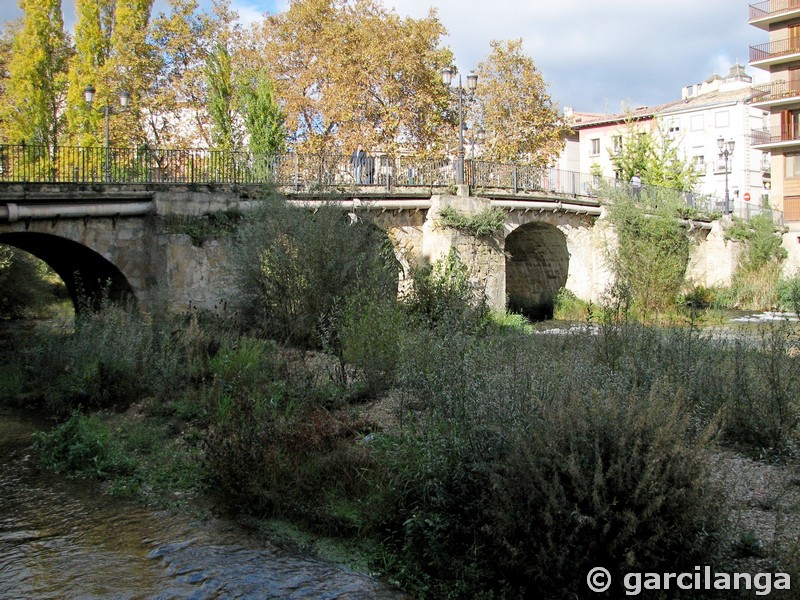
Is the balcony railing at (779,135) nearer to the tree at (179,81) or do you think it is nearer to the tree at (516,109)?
the tree at (516,109)

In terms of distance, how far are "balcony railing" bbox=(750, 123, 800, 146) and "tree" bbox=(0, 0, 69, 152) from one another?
34.5m

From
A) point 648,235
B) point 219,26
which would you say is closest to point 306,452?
point 648,235

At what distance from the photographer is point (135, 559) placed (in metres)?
5.63

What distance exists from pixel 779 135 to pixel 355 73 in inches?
952

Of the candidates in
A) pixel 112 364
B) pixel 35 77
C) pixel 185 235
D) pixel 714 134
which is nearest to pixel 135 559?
pixel 112 364

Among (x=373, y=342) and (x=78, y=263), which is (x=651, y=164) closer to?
(x=78, y=263)

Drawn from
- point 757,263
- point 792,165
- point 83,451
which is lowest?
point 83,451

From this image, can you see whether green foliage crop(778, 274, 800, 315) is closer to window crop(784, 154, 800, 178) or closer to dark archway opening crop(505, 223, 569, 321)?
dark archway opening crop(505, 223, 569, 321)

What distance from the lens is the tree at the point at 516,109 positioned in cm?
3244

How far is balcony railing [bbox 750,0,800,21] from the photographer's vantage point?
→ 128ft

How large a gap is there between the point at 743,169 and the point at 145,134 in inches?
1596

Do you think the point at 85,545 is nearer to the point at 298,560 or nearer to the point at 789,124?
the point at 298,560

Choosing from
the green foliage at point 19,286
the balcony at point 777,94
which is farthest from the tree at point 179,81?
the balcony at point 777,94

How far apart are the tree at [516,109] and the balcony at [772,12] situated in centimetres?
1585
